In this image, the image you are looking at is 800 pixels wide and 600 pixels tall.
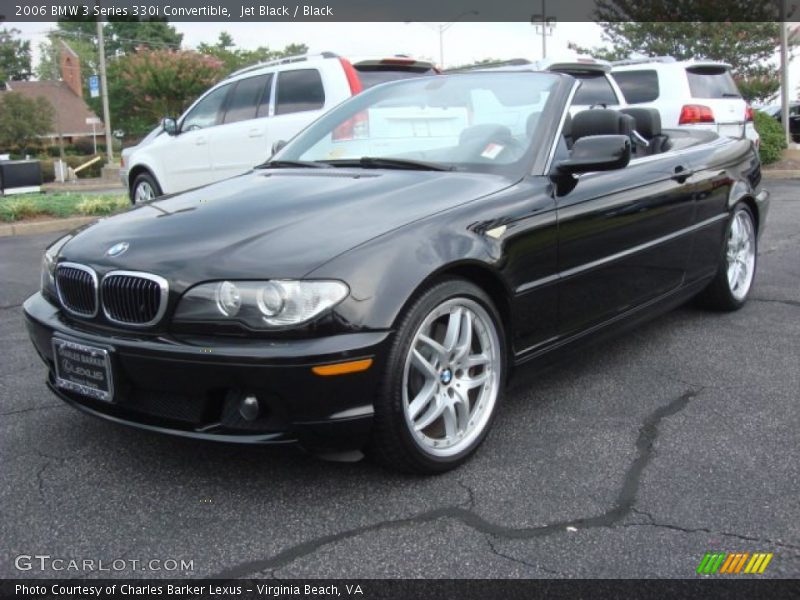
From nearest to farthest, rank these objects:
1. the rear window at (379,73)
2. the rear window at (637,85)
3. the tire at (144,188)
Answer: the rear window at (379,73) → the tire at (144,188) → the rear window at (637,85)

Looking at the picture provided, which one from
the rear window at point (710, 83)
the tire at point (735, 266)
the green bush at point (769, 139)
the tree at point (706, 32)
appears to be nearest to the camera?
the tire at point (735, 266)

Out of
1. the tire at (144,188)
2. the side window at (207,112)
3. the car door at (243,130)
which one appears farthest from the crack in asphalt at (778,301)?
the tire at (144,188)

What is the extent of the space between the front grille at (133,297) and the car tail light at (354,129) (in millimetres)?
1582

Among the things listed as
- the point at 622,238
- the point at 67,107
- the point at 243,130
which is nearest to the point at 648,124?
the point at 622,238

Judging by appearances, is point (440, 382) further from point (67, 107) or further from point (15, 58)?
point (15, 58)

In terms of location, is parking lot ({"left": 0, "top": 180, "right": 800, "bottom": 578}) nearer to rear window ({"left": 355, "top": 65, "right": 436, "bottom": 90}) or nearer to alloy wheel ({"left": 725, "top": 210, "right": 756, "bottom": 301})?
alloy wheel ({"left": 725, "top": 210, "right": 756, "bottom": 301})

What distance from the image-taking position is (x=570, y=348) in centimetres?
351

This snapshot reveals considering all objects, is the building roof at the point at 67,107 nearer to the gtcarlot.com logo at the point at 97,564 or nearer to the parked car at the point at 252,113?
the parked car at the point at 252,113

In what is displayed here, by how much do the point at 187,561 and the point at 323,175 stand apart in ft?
6.00

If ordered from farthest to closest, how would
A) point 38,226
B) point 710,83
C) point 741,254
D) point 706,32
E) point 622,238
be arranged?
point 706,32, point 710,83, point 38,226, point 741,254, point 622,238

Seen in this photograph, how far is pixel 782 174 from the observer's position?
48.7ft

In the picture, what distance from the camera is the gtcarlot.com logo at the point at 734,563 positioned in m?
2.29

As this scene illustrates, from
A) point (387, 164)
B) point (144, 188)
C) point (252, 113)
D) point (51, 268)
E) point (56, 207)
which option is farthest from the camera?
point (56, 207)

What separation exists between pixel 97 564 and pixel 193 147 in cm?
740
